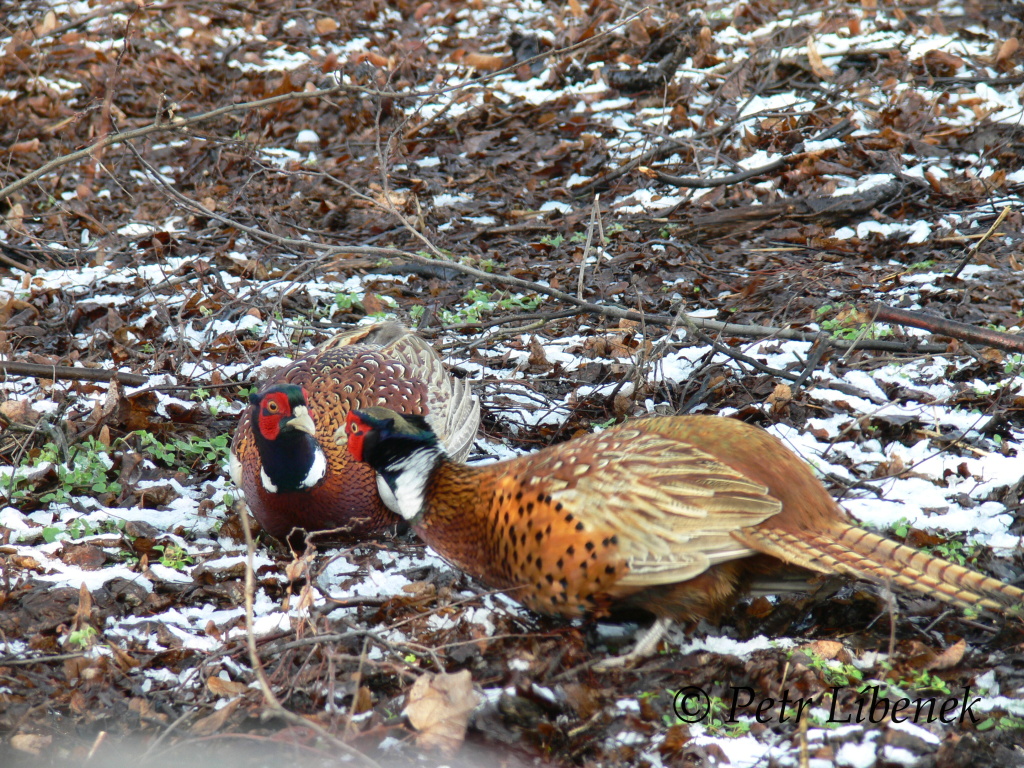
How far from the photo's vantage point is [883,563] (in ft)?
7.85

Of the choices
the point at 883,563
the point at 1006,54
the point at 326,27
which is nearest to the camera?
the point at 883,563

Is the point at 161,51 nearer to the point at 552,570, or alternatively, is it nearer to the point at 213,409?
the point at 213,409

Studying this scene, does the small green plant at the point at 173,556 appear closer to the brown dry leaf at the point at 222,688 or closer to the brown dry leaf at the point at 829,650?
the brown dry leaf at the point at 222,688

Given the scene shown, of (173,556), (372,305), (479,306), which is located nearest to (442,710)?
(173,556)

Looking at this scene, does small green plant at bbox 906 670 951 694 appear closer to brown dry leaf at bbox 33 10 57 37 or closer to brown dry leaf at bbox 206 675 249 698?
brown dry leaf at bbox 206 675 249 698

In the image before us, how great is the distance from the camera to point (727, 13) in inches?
320

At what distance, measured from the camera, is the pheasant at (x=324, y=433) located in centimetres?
321

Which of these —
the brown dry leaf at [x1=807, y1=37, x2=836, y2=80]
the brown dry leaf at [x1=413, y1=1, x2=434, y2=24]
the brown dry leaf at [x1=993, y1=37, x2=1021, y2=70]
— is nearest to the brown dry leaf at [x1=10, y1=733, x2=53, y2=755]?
the brown dry leaf at [x1=807, y1=37, x2=836, y2=80]

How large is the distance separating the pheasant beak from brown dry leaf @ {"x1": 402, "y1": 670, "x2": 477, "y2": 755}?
116 centimetres

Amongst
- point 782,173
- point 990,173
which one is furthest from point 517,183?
point 990,173

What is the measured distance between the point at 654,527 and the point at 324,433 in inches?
56.5

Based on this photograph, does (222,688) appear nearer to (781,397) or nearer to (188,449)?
(188,449)

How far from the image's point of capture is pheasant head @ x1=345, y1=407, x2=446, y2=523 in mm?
2861

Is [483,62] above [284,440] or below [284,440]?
above
